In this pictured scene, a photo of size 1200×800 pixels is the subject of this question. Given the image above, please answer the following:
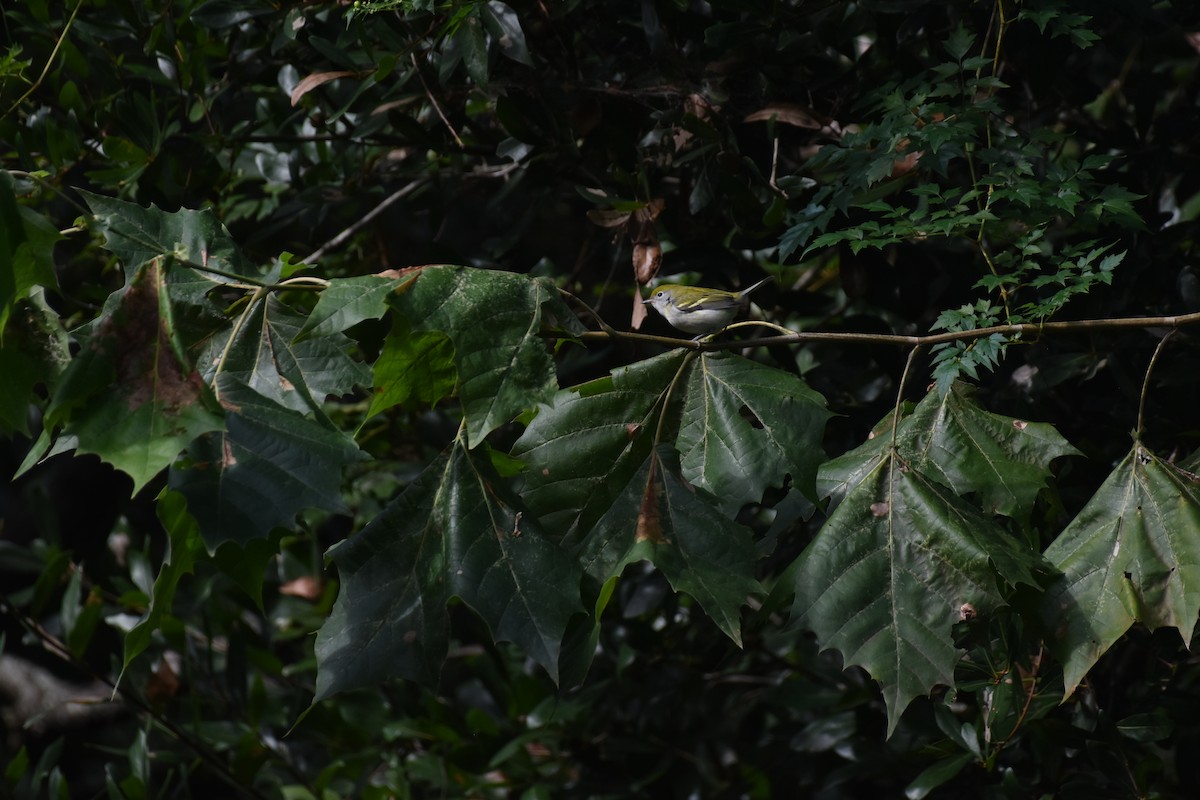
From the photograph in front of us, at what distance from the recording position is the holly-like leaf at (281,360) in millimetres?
1392

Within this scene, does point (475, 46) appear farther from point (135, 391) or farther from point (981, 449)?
point (981, 449)

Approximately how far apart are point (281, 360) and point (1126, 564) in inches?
42.0

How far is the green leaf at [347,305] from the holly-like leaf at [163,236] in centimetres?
22

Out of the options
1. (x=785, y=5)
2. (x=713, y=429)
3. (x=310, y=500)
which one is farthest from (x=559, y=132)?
(x=310, y=500)

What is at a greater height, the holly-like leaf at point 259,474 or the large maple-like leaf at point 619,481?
the holly-like leaf at point 259,474

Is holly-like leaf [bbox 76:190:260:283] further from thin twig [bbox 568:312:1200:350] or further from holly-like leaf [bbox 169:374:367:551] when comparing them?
thin twig [bbox 568:312:1200:350]

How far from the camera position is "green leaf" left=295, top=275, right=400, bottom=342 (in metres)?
1.21

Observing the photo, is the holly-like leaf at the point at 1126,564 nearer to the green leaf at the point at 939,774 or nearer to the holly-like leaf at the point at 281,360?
the green leaf at the point at 939,774

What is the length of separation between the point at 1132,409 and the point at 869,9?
817 mm

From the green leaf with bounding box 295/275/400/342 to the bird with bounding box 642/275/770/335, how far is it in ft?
2.35

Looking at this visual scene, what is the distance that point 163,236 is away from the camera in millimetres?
1481

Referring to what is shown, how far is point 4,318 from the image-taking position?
1197mm

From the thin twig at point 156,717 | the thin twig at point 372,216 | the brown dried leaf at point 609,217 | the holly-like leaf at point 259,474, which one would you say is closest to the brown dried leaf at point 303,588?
the thin twig at point 156,717

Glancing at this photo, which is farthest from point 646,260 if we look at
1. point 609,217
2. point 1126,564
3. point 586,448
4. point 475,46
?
point 1126,564
